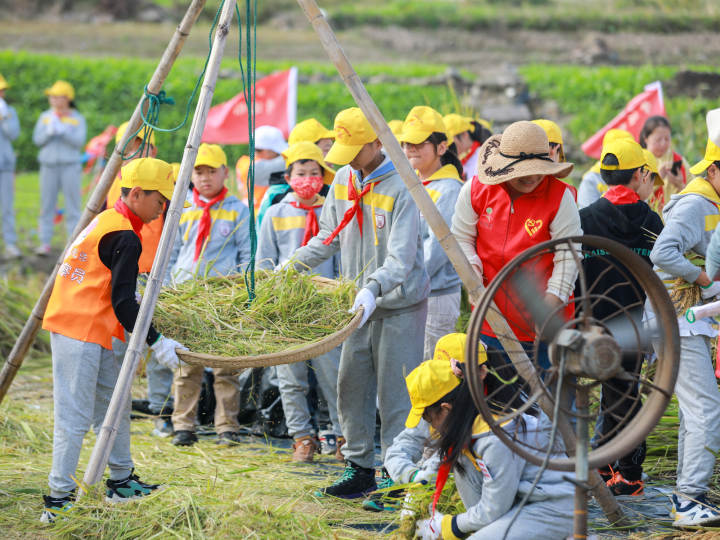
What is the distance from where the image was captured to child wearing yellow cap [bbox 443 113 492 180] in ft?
20.8

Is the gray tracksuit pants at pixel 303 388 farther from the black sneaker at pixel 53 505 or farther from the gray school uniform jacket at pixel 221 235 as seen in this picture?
the black sneaker at pixel 53 505

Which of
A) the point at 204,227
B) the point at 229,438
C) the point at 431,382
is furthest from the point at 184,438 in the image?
the point at 431,382

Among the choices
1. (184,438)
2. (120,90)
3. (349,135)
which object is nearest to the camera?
(349,135)

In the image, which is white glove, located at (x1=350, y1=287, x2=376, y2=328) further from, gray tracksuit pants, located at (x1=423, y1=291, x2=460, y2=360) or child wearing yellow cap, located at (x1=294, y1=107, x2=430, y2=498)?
gray tracksuit pants, located at (x1=423, y1=291, x2=460, y2=360)

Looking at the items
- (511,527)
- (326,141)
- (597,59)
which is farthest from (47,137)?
(597,59)

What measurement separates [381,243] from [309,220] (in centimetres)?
108

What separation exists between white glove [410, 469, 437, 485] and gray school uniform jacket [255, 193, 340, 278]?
77.9 inches

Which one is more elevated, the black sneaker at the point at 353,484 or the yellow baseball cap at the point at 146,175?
the yellow baseball cap at the point at 146,175

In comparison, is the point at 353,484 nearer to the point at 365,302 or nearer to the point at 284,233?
the point at 365,302

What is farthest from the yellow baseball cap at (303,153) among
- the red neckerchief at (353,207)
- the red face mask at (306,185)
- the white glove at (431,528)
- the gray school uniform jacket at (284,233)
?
the white glove at (431,528)

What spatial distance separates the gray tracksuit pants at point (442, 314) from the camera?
205 inches

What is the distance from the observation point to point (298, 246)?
550cm

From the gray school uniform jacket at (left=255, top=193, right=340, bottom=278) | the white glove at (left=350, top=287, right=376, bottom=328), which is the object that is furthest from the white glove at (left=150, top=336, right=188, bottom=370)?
the gray school uniform jacket at (left=255, top=193, right=340, bottom=278)

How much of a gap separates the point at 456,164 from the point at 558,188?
62.9 inches
